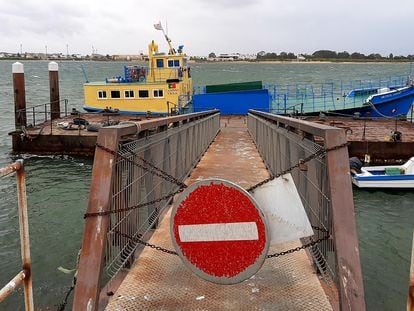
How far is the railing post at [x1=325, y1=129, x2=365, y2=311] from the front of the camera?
295 cm

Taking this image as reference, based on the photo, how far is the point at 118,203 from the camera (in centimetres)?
376

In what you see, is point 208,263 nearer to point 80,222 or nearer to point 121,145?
point 121,145

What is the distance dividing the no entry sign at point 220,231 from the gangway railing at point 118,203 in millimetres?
420

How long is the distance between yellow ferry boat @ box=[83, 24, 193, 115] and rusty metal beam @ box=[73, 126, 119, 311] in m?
26.7

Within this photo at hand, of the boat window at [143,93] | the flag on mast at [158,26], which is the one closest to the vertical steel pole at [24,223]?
the boat window at [143,93]

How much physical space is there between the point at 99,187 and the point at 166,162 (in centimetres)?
281

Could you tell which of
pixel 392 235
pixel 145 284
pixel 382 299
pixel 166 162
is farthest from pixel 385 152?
pixel 145 284

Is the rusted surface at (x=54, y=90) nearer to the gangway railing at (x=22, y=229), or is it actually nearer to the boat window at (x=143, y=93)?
the boat window at (x=143, y=93)

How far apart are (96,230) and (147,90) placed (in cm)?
2876

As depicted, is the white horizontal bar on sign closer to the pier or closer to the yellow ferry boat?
the pier

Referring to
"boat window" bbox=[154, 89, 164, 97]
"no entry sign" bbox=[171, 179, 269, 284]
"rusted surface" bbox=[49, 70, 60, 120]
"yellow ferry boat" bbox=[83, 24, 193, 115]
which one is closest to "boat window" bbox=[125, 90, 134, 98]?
Result: "yellow ferry boat" bbox=[83, 24, 193, 115]

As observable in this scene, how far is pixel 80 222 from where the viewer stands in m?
12.9

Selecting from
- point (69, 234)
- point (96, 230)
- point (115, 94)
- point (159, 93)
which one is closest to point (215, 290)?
point (96, 230)

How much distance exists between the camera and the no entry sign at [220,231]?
3.21 meters
